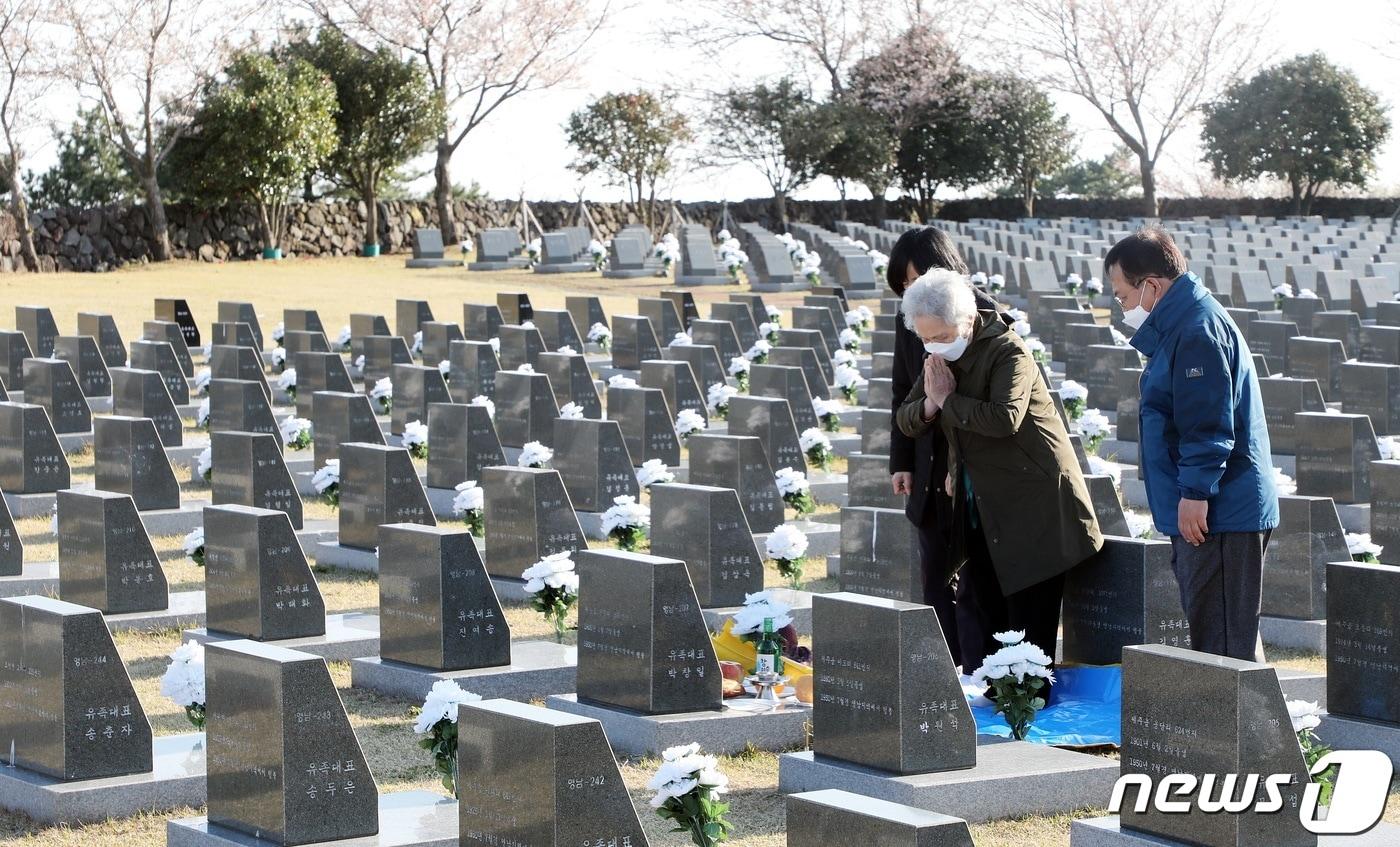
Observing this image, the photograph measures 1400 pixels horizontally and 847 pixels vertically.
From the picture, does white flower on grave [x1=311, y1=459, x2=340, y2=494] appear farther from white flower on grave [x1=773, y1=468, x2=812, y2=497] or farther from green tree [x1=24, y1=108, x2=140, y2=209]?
green tree [x1=24, y1=108, x2=140, y2=209]

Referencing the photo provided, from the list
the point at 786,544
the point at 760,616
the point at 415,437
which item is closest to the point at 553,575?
the point at 760,616

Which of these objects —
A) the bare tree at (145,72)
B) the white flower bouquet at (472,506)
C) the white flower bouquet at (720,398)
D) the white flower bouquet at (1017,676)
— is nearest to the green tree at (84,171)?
the bare tree at (145,72)

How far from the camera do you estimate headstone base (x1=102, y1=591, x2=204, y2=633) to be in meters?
7.96

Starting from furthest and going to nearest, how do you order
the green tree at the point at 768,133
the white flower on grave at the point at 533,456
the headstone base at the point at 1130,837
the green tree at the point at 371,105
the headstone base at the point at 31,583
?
the green tree at the point at 768,133
the green tree at the point at 371,105
the white flower on grave at the point at 533,456
the headstone base at the point at 31,583
the headstone base at the point at 1130,837

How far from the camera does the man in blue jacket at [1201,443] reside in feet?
17.7

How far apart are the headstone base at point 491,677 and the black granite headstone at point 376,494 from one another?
2245 millimetres

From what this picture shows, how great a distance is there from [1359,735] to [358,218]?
34141mm

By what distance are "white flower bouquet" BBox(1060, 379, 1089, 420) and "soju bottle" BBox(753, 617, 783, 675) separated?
665cm

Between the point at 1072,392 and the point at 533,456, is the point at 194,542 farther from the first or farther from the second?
the point at 1072,392

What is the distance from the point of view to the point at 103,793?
18.2ft

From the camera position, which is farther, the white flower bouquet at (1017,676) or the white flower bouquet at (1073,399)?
the white flower bouquet at (1073,399)

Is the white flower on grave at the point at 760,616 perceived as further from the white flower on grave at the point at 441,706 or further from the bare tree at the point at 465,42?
the bare tree at the point at 465,42

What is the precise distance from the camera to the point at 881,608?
5.46m

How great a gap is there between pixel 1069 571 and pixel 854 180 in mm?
38190
